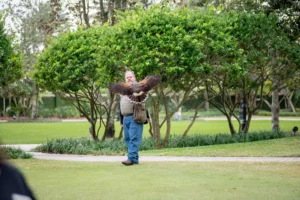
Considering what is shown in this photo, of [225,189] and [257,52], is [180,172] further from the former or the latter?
[257,52]

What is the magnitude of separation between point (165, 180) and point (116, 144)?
817cm

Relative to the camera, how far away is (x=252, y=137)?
68.1 ft

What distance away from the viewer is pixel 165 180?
10000 millimetres

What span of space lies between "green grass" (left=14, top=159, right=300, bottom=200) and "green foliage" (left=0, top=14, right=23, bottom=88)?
421cm

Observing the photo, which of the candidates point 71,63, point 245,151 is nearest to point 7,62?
point 71,63

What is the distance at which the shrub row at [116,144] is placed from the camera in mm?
17266

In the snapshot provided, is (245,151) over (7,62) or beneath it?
beneath

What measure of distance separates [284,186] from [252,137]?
454 inches

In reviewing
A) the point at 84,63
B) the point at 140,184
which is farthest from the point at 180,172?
the point at 84,63

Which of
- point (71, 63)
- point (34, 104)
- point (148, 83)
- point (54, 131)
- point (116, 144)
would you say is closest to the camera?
point (148, 83)

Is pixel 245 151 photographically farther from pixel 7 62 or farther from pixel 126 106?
pixel 7 62

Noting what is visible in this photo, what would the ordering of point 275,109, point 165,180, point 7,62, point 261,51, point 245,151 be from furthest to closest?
point 275,109
point 261,51
point 7,62
point 245,151
point 165,180

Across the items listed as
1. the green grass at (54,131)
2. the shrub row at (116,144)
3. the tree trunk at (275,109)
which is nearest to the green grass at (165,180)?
the shrub row at (116,144)

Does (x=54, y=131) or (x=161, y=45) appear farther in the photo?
(x=54, y=131)
